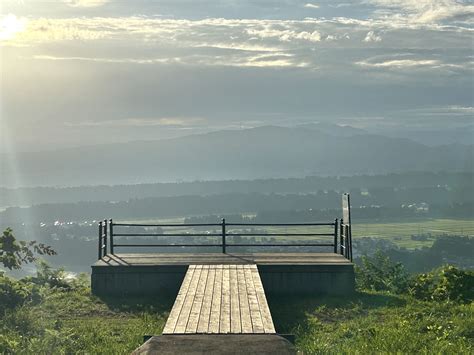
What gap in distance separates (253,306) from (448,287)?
293 inches

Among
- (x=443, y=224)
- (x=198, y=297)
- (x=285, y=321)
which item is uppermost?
(x=198, y=297)

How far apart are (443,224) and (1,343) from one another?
16974 cm

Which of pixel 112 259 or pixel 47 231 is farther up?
pixel 112 259

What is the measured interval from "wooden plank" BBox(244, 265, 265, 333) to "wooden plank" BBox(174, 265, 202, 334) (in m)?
1.14

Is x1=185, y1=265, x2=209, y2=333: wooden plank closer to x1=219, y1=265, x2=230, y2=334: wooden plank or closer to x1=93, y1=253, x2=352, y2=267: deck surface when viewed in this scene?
x1=219, y1=265, x2=230, y2=334: wooden plank

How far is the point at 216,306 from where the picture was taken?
1290 cm

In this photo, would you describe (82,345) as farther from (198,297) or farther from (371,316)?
(371,316)

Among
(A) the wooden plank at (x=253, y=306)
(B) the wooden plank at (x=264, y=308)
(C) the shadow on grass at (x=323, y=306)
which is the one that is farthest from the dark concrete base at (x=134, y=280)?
(B) the wooden plank at (x=264, y=308)

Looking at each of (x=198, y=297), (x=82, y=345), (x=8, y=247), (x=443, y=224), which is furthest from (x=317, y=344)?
(x=443, y=224)

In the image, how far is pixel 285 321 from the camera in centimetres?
1647

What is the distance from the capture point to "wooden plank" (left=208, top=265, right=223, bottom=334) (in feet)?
37.0

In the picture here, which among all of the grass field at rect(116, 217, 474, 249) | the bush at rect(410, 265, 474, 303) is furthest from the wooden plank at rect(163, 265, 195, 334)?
the grass field at rect(116, 217, 474, 249)

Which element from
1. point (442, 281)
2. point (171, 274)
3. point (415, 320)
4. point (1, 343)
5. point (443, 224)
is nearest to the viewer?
point (1, 343)

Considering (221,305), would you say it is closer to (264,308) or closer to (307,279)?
(264,308)
